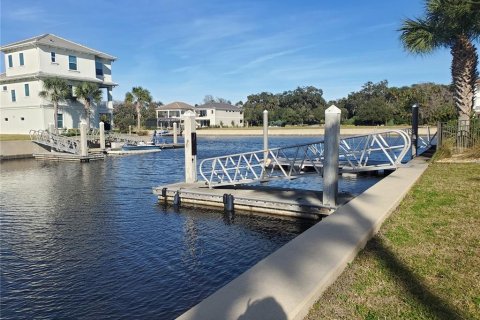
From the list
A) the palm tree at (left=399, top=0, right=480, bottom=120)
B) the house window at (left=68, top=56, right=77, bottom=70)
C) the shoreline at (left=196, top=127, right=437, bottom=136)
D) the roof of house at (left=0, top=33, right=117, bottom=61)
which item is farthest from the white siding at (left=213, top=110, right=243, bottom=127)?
the palm tree at (left=399, top=0, right=480, bottom=120)

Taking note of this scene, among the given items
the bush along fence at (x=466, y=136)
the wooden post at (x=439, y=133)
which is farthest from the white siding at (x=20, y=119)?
the bush along fence at (x=466, y=136)

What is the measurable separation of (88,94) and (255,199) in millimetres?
36062

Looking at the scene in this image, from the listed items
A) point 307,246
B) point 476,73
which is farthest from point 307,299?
point 476,73

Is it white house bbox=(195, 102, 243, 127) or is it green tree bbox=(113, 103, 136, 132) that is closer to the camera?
green tree bbox=(113, 103, 136, 132)

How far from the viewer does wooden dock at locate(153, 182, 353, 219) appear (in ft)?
42.0

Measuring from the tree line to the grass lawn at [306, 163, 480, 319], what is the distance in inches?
2376

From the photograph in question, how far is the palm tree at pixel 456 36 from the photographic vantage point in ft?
61.7

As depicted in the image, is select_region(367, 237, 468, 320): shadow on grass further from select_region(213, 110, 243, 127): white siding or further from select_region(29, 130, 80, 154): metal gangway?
select_region(213, 110, 243, 127): white siding

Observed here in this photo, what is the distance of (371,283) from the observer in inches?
186

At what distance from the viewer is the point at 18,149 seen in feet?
123

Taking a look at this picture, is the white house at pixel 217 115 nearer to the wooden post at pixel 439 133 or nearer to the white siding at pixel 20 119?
the white siding at pixel 20 119

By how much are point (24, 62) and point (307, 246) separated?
4653 centimetres

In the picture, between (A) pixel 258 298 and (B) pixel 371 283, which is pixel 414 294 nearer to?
(B) pixel 371 283

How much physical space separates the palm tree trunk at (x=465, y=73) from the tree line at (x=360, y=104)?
44401 millimetres
